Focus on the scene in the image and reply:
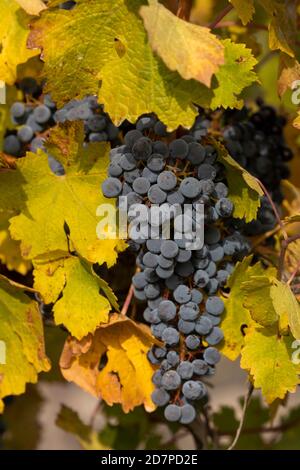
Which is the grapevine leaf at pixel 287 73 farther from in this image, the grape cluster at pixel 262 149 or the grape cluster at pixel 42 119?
the grape cluster at pixel 42 119

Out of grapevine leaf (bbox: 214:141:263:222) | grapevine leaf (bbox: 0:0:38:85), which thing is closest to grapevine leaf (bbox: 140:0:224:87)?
grapevine leaf (bbox: 214:141:263:222)

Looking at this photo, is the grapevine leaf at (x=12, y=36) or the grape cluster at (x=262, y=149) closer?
the grapevine leaf at (x=12, y=36)

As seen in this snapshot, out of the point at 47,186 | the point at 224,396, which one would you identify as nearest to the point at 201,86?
the point at 47,186

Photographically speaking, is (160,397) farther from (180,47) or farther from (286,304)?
(180,47)

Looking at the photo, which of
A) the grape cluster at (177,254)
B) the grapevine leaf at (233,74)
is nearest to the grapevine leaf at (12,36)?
the grape cluster at (177,254)

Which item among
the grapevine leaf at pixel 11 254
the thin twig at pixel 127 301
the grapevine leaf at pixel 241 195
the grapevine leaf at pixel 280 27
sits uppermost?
the grapevine leaf at pixel 280 27

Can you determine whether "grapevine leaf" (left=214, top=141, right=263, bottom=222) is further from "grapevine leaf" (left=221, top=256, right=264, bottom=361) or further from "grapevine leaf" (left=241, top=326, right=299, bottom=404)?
"grapevine leaf" (left=241, top=326, right=299, bottom=404)
